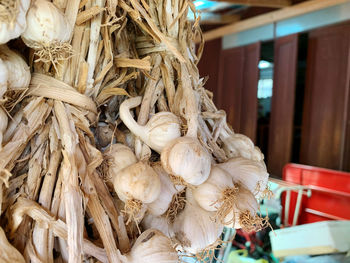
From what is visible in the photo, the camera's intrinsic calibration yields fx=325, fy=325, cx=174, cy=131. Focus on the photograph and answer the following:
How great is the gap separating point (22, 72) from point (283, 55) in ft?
9.58

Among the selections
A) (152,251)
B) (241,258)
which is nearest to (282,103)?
(241,258)

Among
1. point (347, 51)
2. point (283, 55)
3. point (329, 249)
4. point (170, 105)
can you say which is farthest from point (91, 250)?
point (283, 55)

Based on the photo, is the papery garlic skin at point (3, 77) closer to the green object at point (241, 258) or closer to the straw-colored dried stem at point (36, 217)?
the straw-colored dried stem at point (36, 217)

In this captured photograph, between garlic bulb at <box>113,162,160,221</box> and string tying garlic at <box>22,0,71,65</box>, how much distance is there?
0.14 metres

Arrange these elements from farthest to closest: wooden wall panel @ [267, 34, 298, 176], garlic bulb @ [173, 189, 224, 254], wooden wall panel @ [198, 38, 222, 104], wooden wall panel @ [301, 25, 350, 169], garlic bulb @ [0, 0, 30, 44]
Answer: wooden wall panel @ [198, 38, 222, 104] → wooden wall panel @ [267, 34, 298, 176] → wooden wall panel @ [301, 25, 350, 169] → garlic bulb @ [173, 189, 224, 254] → garlic bulb @ [0, 0, 30, 44]

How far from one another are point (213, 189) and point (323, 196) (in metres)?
1.45

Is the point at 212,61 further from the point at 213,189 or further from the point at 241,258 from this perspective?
the point at 213,189

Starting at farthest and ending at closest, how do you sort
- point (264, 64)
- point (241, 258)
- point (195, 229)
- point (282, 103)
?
point (264, 64) → point (282, 103) → point (241, 258) → point (195, 229)

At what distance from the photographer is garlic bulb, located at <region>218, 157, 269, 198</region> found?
0.41 meters

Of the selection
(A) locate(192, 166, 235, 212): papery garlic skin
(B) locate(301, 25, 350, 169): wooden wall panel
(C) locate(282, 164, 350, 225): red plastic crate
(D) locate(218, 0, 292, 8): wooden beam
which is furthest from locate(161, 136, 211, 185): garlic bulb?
(B) locate(301, 25, 350, 169): wooden wall panel

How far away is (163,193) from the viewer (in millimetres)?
382

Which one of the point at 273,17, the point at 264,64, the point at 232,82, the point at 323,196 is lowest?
the point at 323,196

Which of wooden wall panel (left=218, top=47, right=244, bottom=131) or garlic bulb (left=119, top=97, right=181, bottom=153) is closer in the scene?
garlic bulb (left=119, top=97, right=181, bottom=153)

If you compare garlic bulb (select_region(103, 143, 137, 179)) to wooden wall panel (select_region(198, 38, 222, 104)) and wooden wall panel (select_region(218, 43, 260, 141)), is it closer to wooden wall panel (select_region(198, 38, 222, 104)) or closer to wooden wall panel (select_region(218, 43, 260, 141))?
wooden wall panel (select_region(218, 43, 260, 141))
